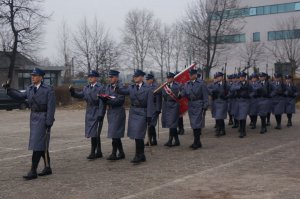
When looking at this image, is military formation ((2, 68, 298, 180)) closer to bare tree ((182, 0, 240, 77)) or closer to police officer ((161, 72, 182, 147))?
police officer ((161, 72, 182, 147))

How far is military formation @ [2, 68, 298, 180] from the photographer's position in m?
8.95

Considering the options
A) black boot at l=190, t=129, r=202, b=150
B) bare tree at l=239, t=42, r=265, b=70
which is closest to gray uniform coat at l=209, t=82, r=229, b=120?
black boot at l=190, t=129, r=202, b=150

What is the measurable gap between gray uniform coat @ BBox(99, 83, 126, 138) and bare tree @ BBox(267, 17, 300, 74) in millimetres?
41618

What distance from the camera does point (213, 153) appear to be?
1122 centimetres

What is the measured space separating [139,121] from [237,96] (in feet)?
18.2

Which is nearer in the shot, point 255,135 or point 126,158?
point 126,158

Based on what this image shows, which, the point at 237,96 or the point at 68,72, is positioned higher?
the point at 68,72

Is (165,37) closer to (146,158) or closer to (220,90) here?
(220,90)


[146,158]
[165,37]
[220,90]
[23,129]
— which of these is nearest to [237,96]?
[220,90]

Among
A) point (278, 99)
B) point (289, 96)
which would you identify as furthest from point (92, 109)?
point (289, 96)

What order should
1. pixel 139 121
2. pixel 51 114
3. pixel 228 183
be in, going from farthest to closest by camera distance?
pixel 139 121 → pixel 51 114 → pixel 228 183

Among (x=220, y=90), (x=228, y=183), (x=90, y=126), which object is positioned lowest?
(x=228, y=183)

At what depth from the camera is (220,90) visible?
14531 mm

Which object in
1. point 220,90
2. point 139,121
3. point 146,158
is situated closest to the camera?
point 139,121
